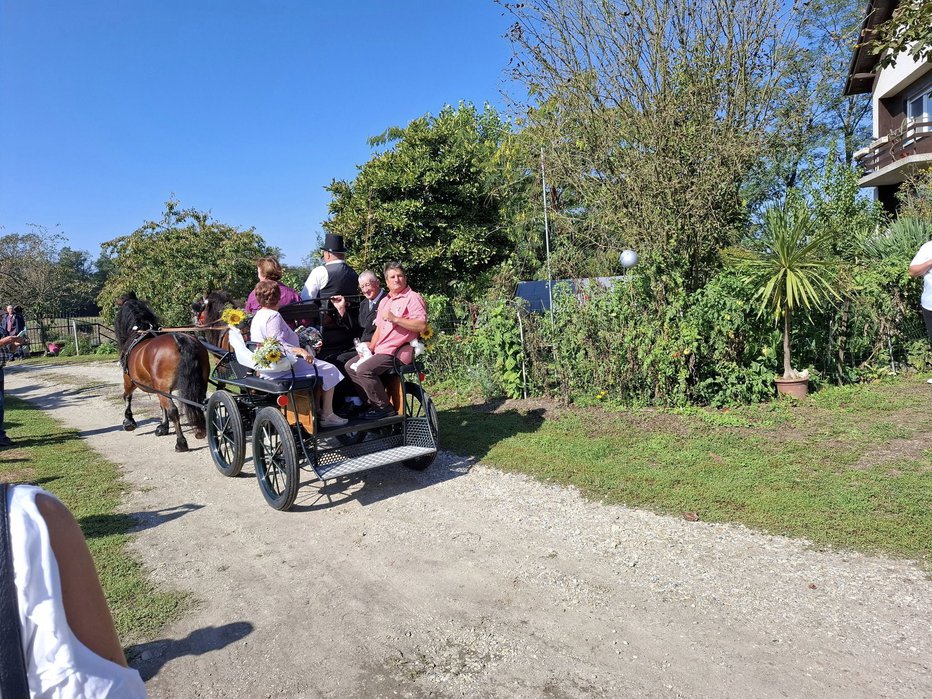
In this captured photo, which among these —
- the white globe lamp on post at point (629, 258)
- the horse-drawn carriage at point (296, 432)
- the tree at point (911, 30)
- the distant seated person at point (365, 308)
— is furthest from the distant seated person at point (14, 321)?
the tree at point (911, 30)

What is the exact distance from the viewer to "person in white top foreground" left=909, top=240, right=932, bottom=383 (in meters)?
7.62

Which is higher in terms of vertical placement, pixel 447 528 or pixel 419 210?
pixel 419 210

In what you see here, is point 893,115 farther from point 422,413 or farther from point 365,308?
point 422,413

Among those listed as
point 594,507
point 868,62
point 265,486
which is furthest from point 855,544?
point 868,62

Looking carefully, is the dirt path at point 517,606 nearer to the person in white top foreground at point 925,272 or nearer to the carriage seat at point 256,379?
the carriage seat at point 256,379

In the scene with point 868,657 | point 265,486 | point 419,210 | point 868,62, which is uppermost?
point 868,62

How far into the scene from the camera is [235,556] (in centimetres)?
460

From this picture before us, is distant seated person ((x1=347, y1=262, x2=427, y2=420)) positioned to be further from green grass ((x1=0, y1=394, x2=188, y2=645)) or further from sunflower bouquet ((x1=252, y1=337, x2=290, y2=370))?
green grass ((x1=0, y1=394, x2=188, y2=645))

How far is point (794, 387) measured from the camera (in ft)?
25.1

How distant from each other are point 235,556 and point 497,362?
212 inches

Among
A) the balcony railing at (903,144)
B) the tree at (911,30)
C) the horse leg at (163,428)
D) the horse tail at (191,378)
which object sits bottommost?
the horse leg at (163,428)

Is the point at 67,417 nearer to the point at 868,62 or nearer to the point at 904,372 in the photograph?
the point at 904,372

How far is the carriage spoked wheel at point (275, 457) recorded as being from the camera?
5188 millimetres

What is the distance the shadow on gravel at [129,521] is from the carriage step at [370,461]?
4.86 ft
